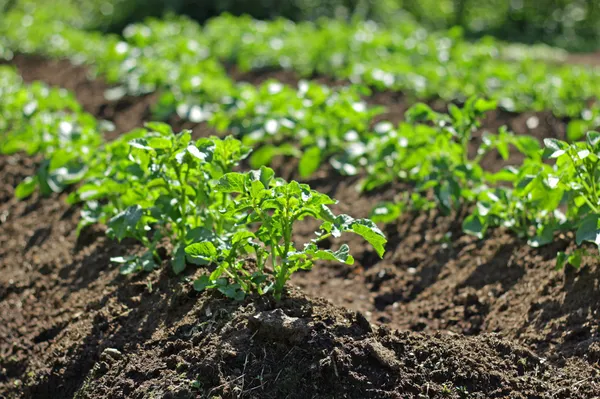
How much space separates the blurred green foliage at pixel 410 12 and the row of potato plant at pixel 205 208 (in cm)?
879

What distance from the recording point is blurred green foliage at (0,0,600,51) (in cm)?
1280

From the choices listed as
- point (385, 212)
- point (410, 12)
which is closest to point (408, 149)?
point (385, 212)

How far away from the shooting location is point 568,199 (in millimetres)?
3578

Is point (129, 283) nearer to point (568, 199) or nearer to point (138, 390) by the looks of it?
point (138, 390)

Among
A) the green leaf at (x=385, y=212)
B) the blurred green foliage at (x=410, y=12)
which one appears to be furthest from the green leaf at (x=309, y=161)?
the blurred green foliage at (x=410, y=12)

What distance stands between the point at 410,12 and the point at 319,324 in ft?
40.8

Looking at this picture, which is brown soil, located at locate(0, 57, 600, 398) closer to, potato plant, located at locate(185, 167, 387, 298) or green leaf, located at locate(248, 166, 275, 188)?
potato plant, located at locate(185, 167, 387, 298)

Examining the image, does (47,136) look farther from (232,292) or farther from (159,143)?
(232,292)

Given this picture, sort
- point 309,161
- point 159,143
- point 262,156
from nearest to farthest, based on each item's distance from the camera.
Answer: point 159,143 < point 309,161 < point 262,156

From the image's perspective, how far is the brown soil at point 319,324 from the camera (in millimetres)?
2771

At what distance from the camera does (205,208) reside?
3.57 m

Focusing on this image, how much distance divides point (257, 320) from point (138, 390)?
1.55 feet

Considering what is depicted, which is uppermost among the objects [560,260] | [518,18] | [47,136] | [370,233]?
[370,233]

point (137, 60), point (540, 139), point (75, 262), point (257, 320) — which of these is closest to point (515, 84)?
point (540, 139)
